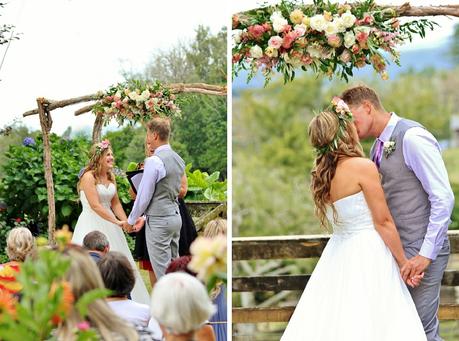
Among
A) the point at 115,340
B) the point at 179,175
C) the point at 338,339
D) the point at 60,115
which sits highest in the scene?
the point at 60,115

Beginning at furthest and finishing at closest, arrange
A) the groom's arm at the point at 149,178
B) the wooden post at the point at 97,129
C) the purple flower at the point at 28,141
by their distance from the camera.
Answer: the purple flower at the point at 28,141, the wooden post at the point at 97,129, the groom's arm at the point at 149,178

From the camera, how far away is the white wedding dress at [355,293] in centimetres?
425

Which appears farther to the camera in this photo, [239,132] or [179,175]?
[239,132]

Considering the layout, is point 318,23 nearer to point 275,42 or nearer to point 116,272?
point 275,42

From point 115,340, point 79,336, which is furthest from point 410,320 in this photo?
point 79,336

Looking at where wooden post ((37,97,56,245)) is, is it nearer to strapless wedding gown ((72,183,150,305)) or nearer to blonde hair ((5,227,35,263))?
strapless wedding gown ((72,183,150,305))

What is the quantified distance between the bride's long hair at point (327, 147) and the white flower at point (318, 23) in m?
0.42

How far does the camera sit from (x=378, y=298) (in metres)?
4.29

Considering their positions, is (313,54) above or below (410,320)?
above

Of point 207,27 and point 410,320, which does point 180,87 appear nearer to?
point 207,27

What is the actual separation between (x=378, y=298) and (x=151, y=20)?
4.51 meters

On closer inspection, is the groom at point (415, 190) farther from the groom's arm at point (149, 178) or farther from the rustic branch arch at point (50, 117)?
the rustic branch arch at point (50, 117)

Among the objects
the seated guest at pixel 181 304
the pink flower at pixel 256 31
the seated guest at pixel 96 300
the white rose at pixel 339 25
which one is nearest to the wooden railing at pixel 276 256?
the pink flower at pixel 256 31

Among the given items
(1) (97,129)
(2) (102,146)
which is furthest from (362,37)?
(1) (97,129)
